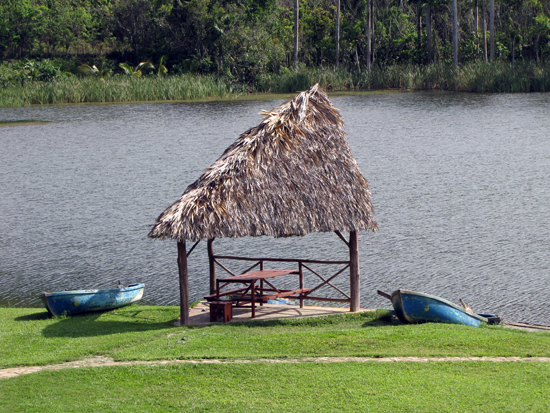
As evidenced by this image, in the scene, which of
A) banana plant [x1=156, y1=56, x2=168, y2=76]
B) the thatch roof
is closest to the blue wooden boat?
the thatch roof

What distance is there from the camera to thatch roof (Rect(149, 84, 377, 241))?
12.6 meters

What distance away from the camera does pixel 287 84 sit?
202 feet

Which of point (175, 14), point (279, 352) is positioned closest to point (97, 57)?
point (175, 14)

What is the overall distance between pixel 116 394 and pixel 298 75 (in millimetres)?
54193

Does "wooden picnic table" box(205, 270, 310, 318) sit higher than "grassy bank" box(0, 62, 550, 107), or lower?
lower

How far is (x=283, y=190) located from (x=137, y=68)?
5206cm

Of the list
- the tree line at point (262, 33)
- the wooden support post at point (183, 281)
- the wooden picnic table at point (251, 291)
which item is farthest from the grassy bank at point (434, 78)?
the wooden support post at point (183, 281)

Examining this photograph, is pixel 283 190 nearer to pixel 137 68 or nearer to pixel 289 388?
pixel 289 388

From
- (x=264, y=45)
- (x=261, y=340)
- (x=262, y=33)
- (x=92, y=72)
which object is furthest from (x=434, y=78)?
(x=261, y=340)

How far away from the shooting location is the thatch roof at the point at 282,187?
1259 cm

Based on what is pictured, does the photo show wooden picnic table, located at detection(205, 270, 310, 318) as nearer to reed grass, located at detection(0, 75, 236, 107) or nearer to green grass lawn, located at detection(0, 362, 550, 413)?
green grass lawn, located at detection(0, 362, 550, 413)

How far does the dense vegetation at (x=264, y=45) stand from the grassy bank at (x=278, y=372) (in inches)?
1840

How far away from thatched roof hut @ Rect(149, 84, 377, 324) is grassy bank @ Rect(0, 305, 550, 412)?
1753mm

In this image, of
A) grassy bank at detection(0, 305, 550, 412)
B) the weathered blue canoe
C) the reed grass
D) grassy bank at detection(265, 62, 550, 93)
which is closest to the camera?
grassy bank at detection(0, 305, 550, 412)
